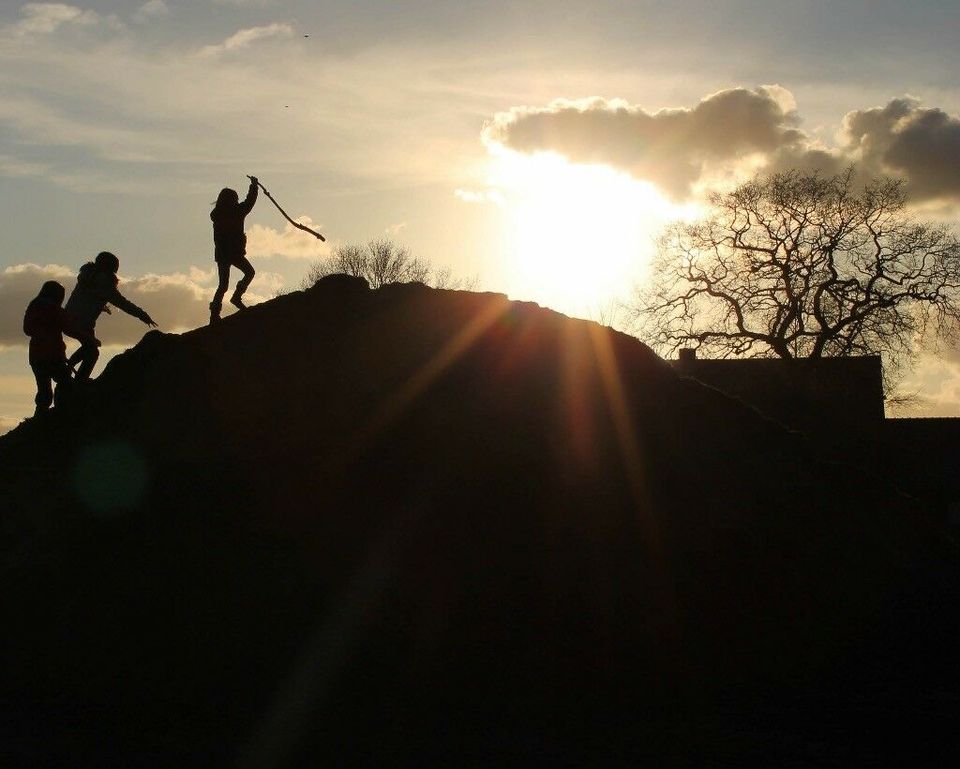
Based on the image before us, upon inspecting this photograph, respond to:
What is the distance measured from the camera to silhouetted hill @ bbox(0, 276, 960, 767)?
870cm

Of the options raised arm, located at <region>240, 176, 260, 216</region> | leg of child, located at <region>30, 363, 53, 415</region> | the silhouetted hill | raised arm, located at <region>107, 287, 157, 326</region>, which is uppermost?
raised arm, located at <region>240, 176, 260, 216</region>

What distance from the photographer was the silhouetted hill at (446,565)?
8703 millimetres

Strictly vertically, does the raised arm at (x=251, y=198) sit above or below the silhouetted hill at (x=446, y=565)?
above

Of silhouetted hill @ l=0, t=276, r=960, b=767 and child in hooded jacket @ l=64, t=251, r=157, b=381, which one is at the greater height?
child in hooded jacket @ l=64, t=251, r=157, b=381

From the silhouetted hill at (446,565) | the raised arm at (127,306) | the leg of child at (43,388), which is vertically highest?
the raised arm at (127,306)

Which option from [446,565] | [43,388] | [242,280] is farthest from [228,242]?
[446,565]

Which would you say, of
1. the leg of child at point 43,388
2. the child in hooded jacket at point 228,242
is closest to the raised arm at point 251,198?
the child in hooded jacket at point 228,242

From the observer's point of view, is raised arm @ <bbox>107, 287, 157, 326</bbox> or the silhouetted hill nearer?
the silhouetted hill

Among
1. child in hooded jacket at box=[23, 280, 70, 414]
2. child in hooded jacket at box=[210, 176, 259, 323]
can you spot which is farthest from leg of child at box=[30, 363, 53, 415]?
child in hooded jacket at box=[210, 176, 259, 323]

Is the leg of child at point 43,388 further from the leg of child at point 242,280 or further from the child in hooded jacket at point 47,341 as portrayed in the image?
the leg of child at point 242,280

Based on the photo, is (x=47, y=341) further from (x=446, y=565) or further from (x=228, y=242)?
(x=446, y=565)

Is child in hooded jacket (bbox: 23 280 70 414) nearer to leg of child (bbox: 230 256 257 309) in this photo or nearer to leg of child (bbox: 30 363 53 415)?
leg of child (bbox: 30 363 53 415)

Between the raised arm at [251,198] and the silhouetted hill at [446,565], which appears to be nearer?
the silhouetted hill at [446,565]

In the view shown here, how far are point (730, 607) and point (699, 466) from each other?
4.41 feet
